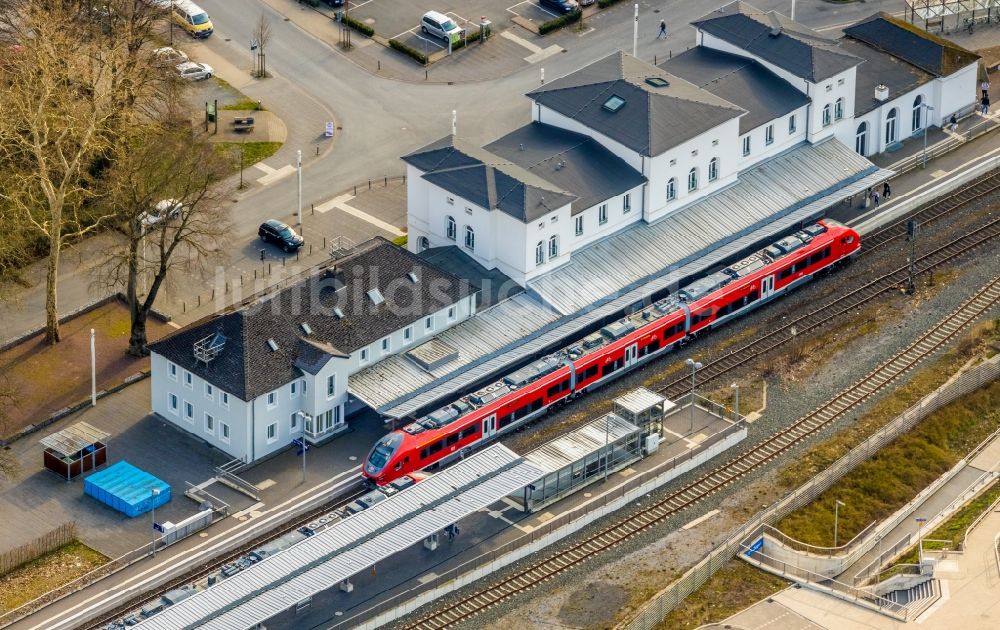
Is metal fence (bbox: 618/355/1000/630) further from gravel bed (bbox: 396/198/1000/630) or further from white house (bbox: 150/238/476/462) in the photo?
white house (bbox: 150/238/476/462)

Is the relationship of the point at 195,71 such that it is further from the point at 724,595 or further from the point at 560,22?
the point at 724,595

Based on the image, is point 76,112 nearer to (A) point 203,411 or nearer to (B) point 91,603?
(A) point 203,411

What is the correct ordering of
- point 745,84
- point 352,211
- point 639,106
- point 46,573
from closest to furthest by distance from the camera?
1. point 46,573
2. point 639,106
3. point 745,84
4. point 352,211

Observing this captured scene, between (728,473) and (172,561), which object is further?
(728,473)

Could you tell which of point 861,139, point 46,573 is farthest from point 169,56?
point 46,573

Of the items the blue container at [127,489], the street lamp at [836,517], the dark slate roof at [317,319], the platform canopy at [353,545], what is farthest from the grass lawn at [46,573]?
the street lamp at [836,517]

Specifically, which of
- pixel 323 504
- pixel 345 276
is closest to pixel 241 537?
pixel 323 504

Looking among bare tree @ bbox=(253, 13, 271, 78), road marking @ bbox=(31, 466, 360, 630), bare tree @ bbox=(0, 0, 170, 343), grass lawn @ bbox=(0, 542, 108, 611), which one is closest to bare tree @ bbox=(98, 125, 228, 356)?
bare tree @ bbox=(0, 0, 170, 343)
